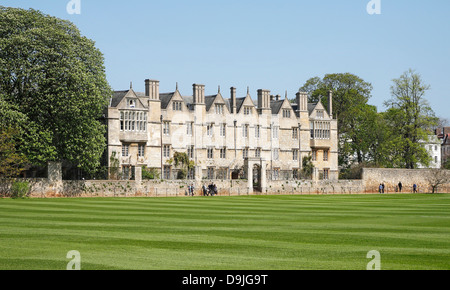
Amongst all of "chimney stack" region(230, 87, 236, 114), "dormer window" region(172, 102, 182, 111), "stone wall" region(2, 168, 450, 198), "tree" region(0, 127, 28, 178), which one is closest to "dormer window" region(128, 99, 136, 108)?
"dormer window" region(172, 102, 182, 111)

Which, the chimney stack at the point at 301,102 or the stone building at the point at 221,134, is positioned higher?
the chimney stack at the point at 301,102

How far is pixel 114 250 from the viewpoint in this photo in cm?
1756

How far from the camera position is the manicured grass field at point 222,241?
15.6m

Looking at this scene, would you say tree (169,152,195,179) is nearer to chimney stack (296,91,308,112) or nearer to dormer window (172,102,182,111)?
dormer window (172,102,182,111)

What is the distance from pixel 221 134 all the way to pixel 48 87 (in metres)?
26.3

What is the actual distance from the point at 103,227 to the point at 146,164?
46.7 m

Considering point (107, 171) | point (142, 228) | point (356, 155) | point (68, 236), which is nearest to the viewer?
point (68, 236)

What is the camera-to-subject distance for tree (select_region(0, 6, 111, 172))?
176 ft

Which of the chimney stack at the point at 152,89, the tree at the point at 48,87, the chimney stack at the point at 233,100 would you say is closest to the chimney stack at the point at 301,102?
the chimney stack at the point at 233,100

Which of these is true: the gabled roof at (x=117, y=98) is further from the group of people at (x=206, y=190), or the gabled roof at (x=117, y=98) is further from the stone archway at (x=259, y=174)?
the stone archway at (x=259, y=174)

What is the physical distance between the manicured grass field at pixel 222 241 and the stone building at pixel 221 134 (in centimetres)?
3950

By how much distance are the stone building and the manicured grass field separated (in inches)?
1555
